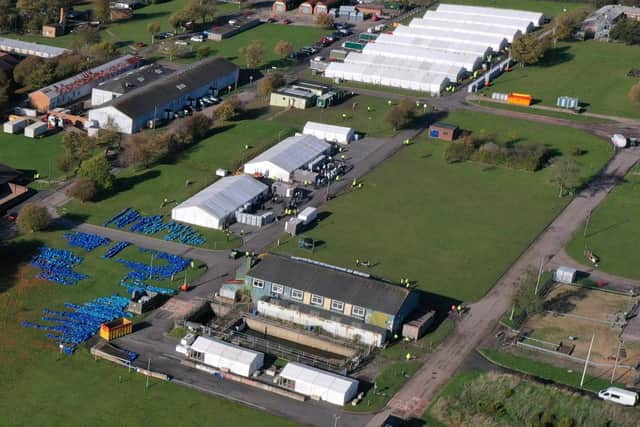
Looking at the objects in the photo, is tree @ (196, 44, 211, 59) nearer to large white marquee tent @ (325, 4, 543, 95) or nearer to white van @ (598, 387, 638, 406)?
large white marquee tent @ (325, 4, 543, 95)

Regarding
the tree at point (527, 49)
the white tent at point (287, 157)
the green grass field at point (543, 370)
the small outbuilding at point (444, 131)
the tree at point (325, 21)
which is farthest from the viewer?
the tree at point (325, 21)

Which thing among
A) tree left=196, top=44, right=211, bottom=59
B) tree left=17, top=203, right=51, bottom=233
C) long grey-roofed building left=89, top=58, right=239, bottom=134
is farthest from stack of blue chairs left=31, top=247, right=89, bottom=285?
tree left=196, top=44, right=211, bottom=59

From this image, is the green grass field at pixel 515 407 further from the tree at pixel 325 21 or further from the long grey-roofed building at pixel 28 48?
the tree at pixel 325 21

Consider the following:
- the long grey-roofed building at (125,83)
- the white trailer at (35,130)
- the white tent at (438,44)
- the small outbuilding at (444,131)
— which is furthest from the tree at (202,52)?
the small outbuilding at (444,131)

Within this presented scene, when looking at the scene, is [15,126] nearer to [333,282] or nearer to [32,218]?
[32,218]

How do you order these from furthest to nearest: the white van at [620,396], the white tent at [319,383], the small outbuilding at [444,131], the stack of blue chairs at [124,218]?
the small outbuilding at [444,131] → the stack of blue chairs at [124,218] → the white van at [620,396] → the white tent at [319,383]

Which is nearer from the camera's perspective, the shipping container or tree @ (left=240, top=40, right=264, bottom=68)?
the shipping container
